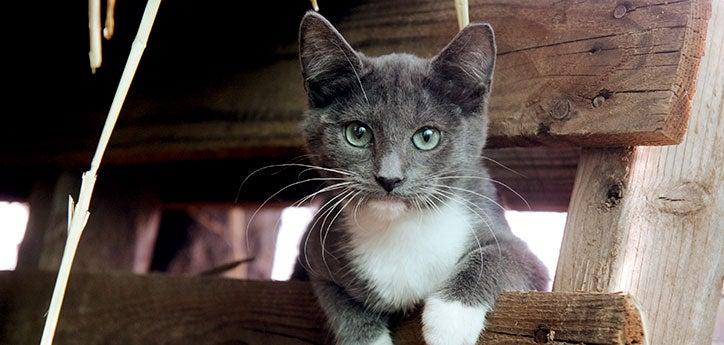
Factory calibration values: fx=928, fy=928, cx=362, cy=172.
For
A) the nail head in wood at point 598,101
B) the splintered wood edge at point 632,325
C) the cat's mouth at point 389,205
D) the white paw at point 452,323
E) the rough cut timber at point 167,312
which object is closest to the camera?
the splintered wood edge at point 632,325

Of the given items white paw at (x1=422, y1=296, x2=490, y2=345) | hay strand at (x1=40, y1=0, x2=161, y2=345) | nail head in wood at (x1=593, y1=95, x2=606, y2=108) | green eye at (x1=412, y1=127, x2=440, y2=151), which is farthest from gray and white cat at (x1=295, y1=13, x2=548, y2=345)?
hay strand at (x1=40, y1=0, x2=161, y2=345)

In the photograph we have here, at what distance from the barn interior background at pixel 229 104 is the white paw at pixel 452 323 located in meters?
0.35

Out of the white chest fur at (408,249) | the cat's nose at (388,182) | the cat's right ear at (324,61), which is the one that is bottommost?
the white chest fur at (408,249)

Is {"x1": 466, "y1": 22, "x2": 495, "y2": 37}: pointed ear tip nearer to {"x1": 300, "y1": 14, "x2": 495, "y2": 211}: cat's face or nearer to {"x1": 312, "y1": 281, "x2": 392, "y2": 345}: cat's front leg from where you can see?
{"x1": 300, "y1": 14, "x2": 495, "y2": 211}: cat's face

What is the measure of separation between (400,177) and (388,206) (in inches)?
3.2

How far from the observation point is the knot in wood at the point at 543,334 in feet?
5.09

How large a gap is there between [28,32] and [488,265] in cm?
157

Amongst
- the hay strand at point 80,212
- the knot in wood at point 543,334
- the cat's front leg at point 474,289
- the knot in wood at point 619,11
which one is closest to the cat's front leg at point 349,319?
the cat's front leg at point 474,289

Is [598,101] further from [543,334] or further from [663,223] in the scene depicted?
[543,334]

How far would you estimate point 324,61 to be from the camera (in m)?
2.05

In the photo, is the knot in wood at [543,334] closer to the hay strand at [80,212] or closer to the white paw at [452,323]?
the white paw at [452,323]

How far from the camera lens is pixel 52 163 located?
2.78 m

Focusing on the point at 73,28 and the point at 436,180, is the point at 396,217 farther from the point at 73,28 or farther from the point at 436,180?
the point at 73,28

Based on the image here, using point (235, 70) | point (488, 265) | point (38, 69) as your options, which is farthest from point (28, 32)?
point (488, 265)
